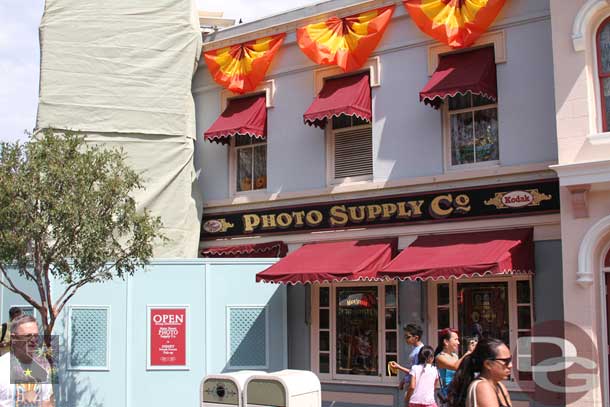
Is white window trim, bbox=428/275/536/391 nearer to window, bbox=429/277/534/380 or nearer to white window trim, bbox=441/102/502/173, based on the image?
window, bbox=429/277/534/380

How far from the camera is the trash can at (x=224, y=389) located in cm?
954

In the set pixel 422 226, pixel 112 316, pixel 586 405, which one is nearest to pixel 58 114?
pixel 112 316

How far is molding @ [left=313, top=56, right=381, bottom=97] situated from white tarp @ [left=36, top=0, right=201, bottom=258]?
9.53 ft

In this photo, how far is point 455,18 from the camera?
46.1 ft

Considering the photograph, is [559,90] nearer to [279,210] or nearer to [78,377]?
[279,210]

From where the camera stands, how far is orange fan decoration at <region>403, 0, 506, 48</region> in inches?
540

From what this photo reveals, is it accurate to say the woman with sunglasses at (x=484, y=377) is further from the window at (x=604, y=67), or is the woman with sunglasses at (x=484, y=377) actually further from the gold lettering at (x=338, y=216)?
the gold lettering at (x=338, y=216)

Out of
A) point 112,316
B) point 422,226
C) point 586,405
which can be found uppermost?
point 422,226

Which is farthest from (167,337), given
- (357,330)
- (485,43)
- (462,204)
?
(485,43)

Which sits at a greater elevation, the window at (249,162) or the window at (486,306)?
the window at (249,162)

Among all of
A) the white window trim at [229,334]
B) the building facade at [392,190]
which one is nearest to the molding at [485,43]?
the building facade at [392,190]

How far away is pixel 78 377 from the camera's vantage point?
48.5 feet

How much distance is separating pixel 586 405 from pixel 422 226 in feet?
13.3

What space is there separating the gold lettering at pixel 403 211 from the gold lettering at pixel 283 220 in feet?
7.70
